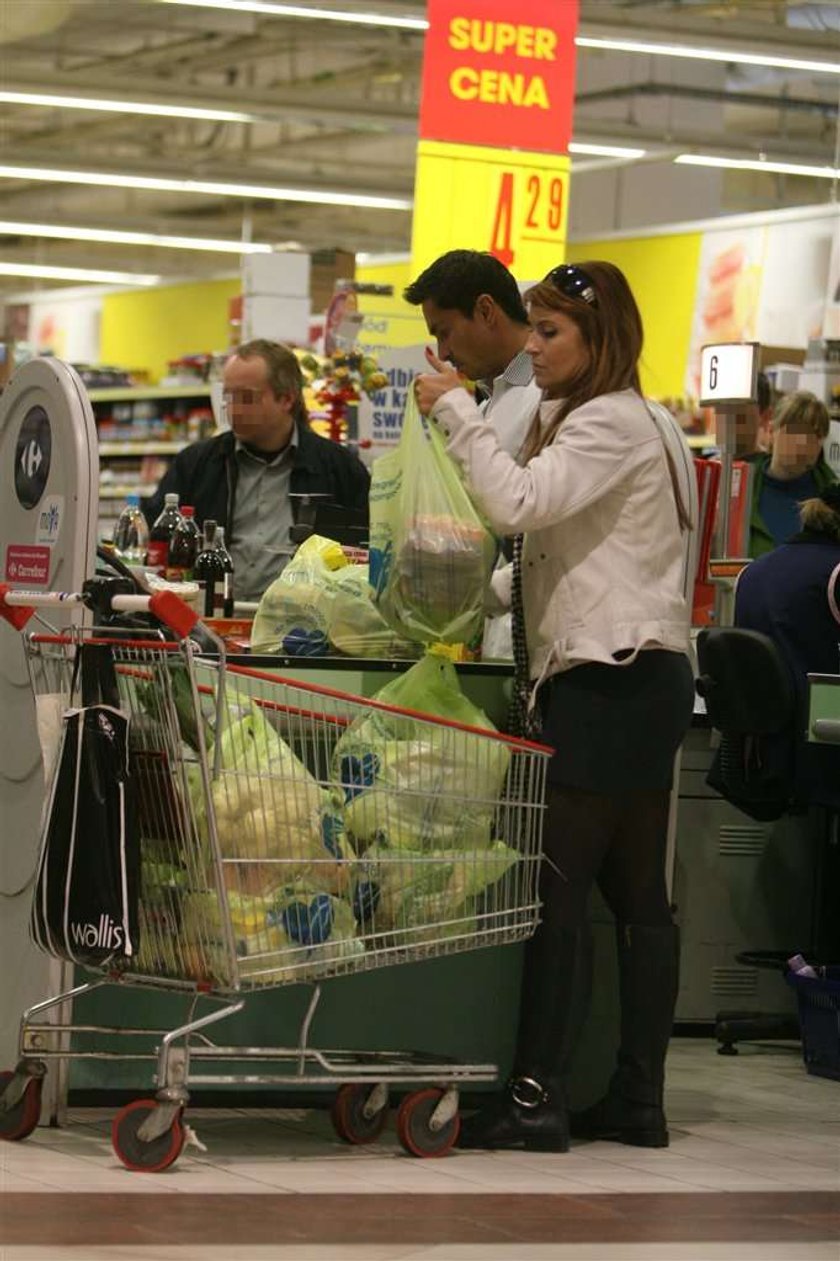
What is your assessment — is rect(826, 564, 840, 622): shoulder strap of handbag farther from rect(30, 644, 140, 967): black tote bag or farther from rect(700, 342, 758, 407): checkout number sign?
rect(30, 644, 140, 967): black tote bag

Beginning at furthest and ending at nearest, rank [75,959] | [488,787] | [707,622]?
1. [707,622]
2. [488,787]
3. [75,959]

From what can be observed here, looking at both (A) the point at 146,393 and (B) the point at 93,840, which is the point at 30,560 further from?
(A) the point at 146,393

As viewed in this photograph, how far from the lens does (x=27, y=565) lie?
14.4 ft

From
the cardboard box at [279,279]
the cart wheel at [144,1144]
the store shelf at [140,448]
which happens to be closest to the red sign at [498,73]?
the cardboard box at [279,279]

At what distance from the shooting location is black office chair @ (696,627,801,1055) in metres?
5.68

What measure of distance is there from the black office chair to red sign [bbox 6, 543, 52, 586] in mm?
1976

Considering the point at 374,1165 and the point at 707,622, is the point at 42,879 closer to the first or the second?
the point at 374,1165

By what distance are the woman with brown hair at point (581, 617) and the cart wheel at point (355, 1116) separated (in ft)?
0.58

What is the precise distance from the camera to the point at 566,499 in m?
4.20

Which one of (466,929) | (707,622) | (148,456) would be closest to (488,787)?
(466,929)

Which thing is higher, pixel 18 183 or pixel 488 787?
pixel 18 183

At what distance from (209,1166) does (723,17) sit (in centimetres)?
1311

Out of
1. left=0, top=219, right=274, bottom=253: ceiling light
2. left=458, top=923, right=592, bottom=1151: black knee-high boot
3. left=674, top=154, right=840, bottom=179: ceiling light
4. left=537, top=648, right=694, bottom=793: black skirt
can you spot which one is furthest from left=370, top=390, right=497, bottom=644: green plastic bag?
left=0, top=219, right=274, bottom=253: ceiling light

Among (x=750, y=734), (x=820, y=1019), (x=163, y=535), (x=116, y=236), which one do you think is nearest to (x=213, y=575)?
(x=163, y=535)
